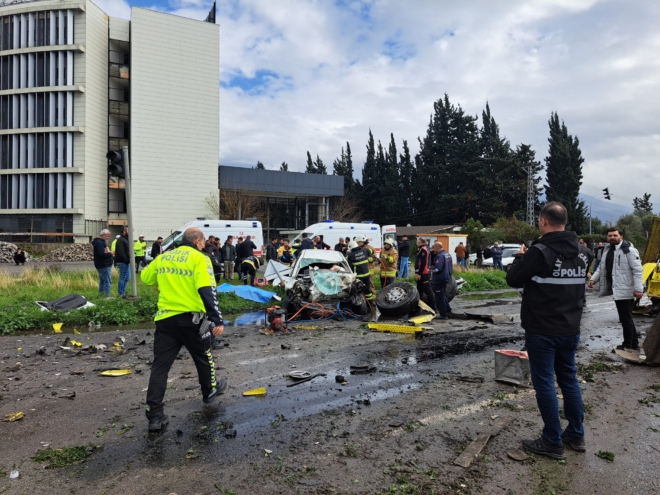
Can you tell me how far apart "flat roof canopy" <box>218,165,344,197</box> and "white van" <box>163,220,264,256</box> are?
25.6m

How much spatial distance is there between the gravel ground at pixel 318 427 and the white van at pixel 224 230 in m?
13.6

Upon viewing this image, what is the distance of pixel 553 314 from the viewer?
3.55m

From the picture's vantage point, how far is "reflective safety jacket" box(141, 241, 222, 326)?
167 inches

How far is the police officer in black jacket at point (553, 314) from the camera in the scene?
3.55m

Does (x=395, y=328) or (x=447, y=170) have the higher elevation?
(x=447, y=170)

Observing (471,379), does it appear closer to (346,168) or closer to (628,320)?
(628,320)

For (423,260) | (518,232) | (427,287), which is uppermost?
(518,232)

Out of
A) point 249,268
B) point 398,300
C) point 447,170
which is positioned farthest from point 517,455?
point 447,170

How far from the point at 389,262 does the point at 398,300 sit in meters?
2.24

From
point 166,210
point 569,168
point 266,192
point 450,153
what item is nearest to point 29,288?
point 166,210

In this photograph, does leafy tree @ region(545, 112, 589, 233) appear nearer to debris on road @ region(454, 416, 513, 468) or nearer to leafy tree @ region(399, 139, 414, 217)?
leafy tree @ region(399, 139, 414, 217)

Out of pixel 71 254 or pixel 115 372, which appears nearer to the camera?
pixel 115 372

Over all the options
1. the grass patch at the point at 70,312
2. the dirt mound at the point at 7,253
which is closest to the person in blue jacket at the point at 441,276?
the grass patch at the point at 70,312

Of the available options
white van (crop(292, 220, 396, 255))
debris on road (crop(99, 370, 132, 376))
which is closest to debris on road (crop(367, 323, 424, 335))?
debris on road (crop(99, 370, 132, 376))
